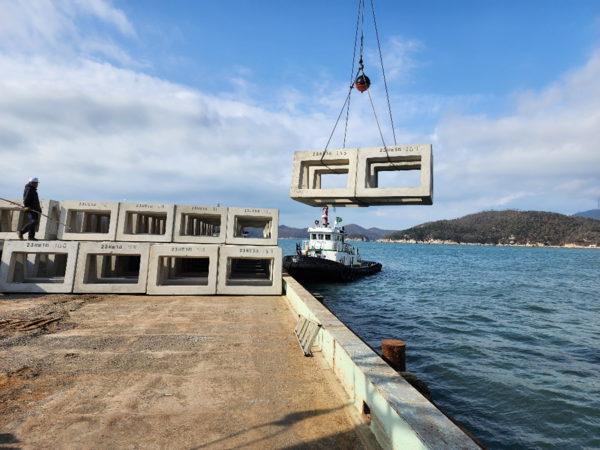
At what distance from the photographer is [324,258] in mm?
30422

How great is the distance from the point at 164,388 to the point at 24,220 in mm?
15080

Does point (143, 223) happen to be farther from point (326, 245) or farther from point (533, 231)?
point (533, 231)

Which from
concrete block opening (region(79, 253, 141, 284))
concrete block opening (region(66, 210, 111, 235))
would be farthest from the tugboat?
concrete block opening (region(66, 210, 111, 235))

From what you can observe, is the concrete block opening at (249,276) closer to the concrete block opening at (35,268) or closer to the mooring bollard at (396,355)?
the concrete block opening at (35,268)

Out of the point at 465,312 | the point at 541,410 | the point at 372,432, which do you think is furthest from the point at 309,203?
the point at 465,312

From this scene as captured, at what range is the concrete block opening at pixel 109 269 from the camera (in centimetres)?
1319

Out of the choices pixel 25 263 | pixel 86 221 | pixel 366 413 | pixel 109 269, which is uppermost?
pixel 86 221

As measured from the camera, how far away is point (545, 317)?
60.6 feet

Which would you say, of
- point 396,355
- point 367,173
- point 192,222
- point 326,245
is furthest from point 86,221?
point 326,245

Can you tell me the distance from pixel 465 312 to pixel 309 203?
587 inches

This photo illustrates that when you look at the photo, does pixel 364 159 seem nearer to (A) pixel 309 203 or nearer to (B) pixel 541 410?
(A) pixel 309 203

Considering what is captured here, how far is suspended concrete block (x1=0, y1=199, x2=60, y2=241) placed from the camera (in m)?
13.6

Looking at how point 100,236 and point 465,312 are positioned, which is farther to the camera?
point 465,312

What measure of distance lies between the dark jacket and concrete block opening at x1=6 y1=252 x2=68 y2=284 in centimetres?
181
